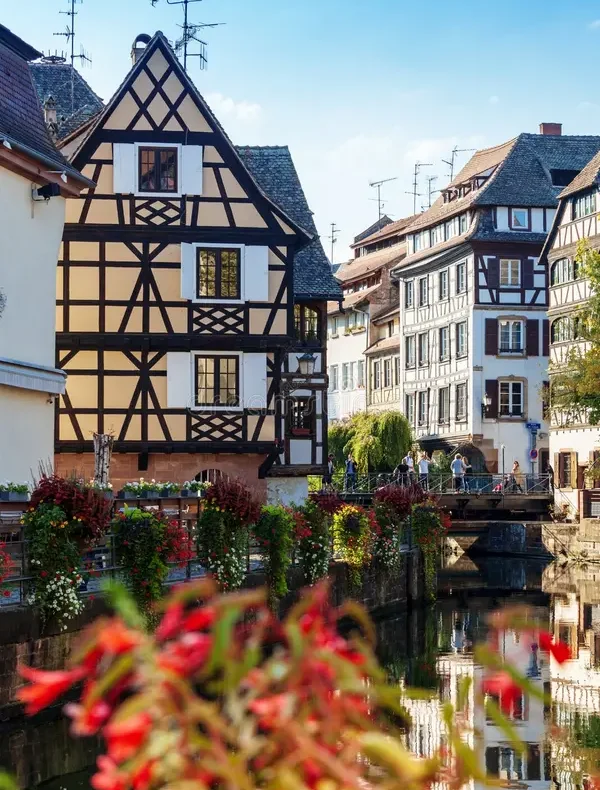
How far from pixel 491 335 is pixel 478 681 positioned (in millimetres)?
50913

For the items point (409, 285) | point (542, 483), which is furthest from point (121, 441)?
point (409, 285)

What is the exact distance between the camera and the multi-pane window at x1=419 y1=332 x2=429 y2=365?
255 feet

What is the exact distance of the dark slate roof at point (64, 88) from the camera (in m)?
45.3

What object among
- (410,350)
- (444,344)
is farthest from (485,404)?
(410,350)

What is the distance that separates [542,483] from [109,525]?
41146 mm

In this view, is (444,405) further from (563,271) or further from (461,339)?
(563,271)

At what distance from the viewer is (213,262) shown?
1471 inches

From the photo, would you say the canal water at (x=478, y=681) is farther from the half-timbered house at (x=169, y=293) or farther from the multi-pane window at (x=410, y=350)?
the multi-pane window at (x=410, y=350)

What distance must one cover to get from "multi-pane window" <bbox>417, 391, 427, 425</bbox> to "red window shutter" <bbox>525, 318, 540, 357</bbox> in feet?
26.4

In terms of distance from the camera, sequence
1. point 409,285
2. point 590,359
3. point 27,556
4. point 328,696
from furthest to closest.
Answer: point 409,285 < point 590,359 < point 27,556 < point 328,696

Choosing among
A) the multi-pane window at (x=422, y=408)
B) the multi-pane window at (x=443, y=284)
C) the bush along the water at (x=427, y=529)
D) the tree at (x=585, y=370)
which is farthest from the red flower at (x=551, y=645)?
the multi-pane window at (x=422, y=408)

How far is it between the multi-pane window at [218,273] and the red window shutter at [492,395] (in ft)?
114

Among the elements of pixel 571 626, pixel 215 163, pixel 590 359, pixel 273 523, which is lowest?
pixel 571 626

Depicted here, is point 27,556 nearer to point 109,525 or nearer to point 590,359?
point 109,525
